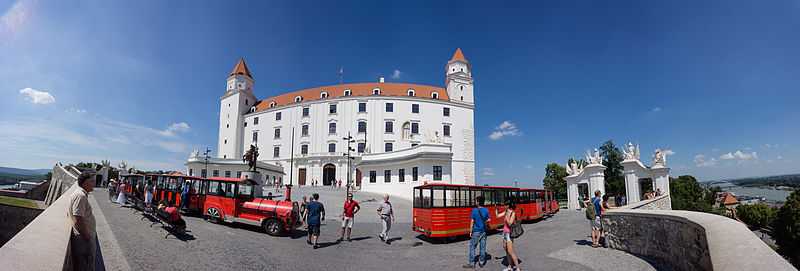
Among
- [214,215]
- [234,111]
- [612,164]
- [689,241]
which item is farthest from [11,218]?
[612,164]

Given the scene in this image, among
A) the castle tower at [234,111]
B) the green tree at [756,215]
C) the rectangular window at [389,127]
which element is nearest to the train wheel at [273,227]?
the rectangular window at [389,127]

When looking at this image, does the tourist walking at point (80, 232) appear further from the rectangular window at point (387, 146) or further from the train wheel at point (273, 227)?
the rectangular window at point (387, 146)

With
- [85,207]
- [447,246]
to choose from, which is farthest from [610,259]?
[85,207]

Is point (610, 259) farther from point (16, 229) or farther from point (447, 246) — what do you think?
point (16, 229)

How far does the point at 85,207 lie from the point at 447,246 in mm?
9283

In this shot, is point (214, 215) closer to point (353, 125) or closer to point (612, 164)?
point (353, 125)

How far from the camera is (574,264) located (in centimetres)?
773

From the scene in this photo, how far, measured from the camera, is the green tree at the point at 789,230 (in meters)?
21.5

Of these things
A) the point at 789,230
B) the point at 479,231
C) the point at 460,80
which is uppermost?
the point at 460,80

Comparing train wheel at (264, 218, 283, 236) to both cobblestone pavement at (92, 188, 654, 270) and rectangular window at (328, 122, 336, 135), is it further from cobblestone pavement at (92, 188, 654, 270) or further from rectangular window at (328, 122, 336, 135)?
rectangular window at (328, 122, 336, 135)

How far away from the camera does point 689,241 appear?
18.3 ft

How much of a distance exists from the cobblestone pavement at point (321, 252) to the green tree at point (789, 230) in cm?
2017

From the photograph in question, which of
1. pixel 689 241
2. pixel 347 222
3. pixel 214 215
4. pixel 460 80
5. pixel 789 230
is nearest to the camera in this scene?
pixel 689 241

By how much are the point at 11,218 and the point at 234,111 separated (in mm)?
41331
